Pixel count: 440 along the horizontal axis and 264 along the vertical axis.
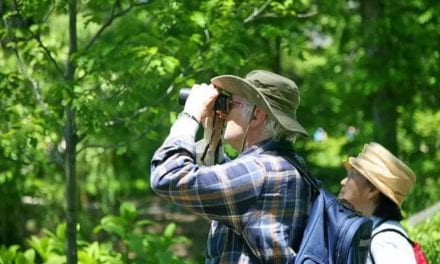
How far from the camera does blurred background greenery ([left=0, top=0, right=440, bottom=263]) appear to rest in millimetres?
5508

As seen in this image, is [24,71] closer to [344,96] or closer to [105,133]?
[105,133]

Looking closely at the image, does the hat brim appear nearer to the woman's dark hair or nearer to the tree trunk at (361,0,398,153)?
the woman's dark hair

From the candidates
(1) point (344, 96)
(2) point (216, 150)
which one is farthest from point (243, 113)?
(1) point (344, 96)

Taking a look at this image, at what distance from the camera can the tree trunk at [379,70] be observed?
9.16 m

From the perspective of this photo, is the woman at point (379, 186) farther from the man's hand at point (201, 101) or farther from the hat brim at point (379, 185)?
the man's hand at point (201, 101)

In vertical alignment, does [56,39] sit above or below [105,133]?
above

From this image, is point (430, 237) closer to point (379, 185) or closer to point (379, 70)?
point (379, 185)

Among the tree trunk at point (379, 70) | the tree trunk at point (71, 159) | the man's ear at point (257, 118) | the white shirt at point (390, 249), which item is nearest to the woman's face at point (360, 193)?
the white shirt at point (390, 249)

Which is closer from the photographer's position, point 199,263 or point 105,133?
point 105,133

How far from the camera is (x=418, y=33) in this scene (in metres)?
8.93

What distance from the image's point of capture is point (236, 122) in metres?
3.07

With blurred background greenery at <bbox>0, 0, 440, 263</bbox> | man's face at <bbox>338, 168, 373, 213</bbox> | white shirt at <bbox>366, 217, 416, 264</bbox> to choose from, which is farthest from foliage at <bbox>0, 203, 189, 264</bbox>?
white shirt at <bbox>366, 217, 416, 264</bbox>

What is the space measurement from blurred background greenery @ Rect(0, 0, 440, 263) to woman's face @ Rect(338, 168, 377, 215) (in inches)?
69.4

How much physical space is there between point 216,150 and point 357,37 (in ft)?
22.6
